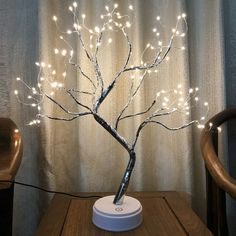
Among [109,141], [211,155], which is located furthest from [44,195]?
[211,155]

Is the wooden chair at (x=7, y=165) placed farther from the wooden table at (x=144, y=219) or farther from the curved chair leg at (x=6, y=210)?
the wooden table at (x=144, y=219)

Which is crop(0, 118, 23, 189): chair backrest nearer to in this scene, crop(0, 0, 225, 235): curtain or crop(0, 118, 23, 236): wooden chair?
crop(0, 118, 23, 236): wooden chair

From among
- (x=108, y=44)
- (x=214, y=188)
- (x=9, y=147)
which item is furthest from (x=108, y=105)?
(x=214, y=188)

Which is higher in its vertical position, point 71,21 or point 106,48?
point 71,21

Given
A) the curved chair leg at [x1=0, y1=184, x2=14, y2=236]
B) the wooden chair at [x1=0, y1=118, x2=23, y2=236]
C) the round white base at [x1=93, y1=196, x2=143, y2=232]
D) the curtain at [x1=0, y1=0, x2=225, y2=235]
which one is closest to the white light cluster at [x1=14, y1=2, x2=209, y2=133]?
the curtain at [x1=0, y1=0, x2=225, y2=235]

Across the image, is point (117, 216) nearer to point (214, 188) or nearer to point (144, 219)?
point (144, 219)

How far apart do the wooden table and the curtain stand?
0.18 metres

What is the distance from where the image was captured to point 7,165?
1.11 metres

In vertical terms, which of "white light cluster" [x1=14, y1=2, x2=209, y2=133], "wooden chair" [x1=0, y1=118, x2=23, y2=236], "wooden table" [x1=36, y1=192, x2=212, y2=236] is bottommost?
"wooden table" [x1=36, y1=192, x2=212, y2=236]

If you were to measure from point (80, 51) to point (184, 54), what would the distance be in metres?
0.45

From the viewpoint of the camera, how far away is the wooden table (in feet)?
2.85

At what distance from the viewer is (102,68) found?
1.27 metres

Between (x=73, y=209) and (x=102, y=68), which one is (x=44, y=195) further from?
(x=102, y=68)

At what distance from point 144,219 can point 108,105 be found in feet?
1.72
